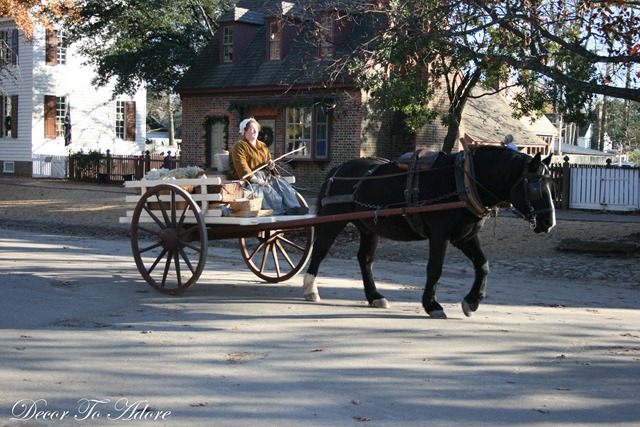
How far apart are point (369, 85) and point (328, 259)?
492cm

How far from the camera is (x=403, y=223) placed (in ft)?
31.1

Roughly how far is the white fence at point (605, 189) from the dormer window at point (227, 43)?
1588cm

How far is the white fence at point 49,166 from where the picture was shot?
39000 millimetres

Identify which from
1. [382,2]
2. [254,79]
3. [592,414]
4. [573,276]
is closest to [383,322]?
[592,414]

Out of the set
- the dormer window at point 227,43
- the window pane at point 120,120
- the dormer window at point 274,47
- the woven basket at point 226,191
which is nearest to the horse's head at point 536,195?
the woven basket at point 226,191

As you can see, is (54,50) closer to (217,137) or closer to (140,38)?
(140,38)

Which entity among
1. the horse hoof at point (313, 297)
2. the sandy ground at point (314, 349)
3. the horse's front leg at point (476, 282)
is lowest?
the sandy ground at point (314, 349)

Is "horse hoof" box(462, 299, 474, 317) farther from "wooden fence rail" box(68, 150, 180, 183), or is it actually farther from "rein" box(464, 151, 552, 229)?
"wooden fence rail" box(68, 150, 180, 183)

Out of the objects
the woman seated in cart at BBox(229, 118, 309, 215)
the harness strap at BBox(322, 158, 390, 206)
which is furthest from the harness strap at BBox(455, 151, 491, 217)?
the woman seated in cart at BBox(229, 118, 309, 215)

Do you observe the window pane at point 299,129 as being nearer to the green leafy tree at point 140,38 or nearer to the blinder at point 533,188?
the green leafy tree at point 140,38

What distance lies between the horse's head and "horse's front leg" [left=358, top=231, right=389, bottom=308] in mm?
2086

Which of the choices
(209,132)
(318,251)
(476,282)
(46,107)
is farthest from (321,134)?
(476,282)

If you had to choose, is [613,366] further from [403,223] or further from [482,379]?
[403,223]

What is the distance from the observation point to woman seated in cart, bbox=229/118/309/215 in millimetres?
10773
